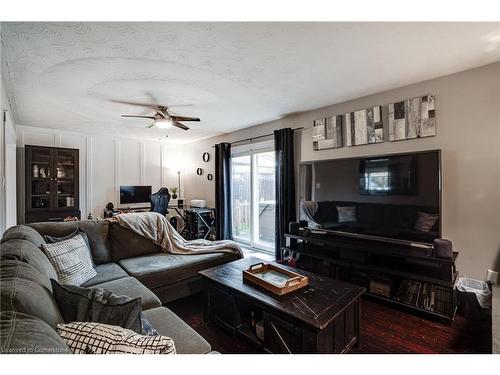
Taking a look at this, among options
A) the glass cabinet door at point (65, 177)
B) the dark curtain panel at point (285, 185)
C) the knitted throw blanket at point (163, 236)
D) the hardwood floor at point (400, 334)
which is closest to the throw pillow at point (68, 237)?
the knitted throw blanket at point (163, 236)

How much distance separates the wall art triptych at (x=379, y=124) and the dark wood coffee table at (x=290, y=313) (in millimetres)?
1870

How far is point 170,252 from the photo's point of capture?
266cm

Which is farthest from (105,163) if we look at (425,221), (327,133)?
(425,221)

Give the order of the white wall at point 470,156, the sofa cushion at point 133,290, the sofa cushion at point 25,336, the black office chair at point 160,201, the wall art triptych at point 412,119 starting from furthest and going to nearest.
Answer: the black office chair at point 160,201, the wall art triptych at point 412,119, the white wall at point 470,156, the sofa cushion at point 133,290, the sofa cushion at point 25,336

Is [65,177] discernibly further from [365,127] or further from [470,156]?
[470,156]

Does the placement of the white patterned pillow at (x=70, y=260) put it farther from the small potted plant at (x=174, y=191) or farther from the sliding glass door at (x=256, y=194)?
the small potted plant at (x=174, y=191)

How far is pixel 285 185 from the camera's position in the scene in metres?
3.67

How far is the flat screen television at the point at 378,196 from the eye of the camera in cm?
228

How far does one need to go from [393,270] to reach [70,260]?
2.79m

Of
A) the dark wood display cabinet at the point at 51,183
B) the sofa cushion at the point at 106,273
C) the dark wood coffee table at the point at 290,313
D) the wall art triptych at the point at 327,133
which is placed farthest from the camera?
the dark wood display cabinet at the point at 51,183

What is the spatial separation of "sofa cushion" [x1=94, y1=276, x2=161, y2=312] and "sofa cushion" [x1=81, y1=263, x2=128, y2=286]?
0.09 metres

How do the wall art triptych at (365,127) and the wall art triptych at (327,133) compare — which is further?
the wall art triptych at (327,133)
